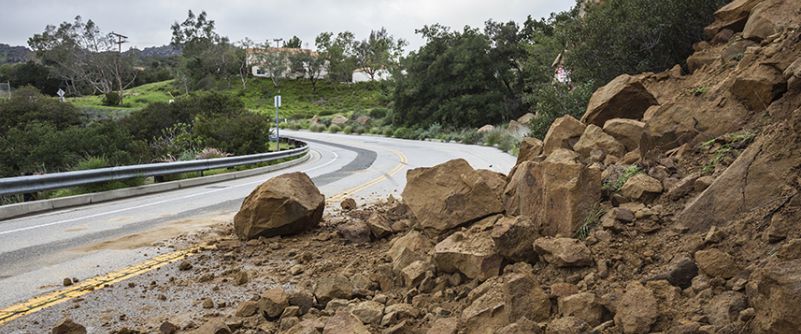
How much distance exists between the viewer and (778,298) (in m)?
2.96

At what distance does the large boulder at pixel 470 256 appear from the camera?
15.6 feet

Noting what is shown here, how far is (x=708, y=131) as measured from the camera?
656cm

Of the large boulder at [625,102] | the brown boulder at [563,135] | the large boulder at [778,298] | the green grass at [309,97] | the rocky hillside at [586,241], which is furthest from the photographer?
the green grass at [309,97]

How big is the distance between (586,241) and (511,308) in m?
1.28

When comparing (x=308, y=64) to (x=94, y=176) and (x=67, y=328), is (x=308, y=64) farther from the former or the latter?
(x=67, y=328)

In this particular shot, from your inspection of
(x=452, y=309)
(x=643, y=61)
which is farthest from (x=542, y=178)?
(x=643, y=61)

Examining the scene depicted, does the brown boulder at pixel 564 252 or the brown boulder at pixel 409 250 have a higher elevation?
the brown boulder at pixel 564 252

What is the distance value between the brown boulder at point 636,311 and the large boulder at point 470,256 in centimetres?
128

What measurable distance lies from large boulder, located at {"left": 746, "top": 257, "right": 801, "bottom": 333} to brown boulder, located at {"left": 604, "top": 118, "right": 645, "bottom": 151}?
463 cm

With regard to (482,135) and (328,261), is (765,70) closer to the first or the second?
(328,261)

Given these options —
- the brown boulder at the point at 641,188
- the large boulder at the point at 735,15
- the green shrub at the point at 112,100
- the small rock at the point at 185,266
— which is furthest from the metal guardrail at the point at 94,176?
the green shrub at the point at 112,100

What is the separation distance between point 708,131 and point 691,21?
10.4m

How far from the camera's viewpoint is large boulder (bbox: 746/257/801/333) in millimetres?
2898

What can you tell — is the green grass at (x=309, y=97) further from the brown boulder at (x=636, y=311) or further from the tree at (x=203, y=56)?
the brown boulder at (x=636, y=311)
